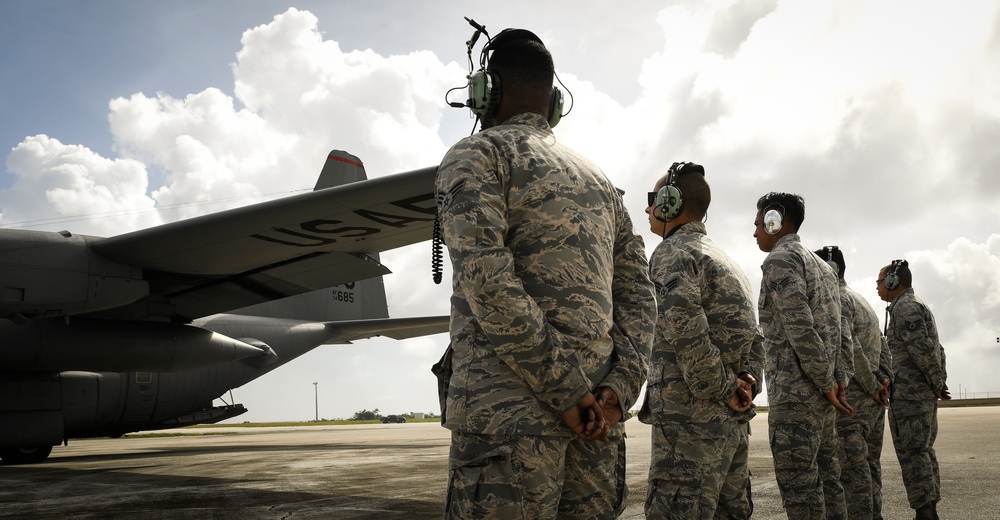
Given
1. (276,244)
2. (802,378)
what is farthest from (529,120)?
(276,244)

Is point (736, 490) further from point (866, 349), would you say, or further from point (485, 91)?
point (866, 349)

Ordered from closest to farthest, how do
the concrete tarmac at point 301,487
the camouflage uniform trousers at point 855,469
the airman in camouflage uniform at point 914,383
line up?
the camouflage uniform trousers at point 855,469
the airman in camouflage uniform at point 914,383
the concrete tarmac at point 301,487

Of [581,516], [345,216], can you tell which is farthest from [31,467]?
[581,516]

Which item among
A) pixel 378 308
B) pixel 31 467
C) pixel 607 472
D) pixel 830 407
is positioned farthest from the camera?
pixel 378 308

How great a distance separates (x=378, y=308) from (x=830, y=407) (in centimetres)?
1588

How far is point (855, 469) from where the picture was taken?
5637 mm

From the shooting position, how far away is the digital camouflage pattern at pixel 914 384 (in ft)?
21.1

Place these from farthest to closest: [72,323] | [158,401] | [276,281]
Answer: [158,401] → [276,281] → [72,323]

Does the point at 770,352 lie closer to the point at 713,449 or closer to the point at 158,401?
the point at 713,449

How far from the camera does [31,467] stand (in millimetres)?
12422

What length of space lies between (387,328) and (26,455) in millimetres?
7752

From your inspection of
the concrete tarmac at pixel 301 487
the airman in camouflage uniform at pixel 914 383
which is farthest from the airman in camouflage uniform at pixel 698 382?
the airman in camouflage uniform at pixel 914 383

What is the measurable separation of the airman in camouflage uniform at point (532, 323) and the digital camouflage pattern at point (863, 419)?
3.78 m

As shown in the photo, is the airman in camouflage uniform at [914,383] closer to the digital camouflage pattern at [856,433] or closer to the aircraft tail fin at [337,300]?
the digital camouflage pattern at [856,433]
